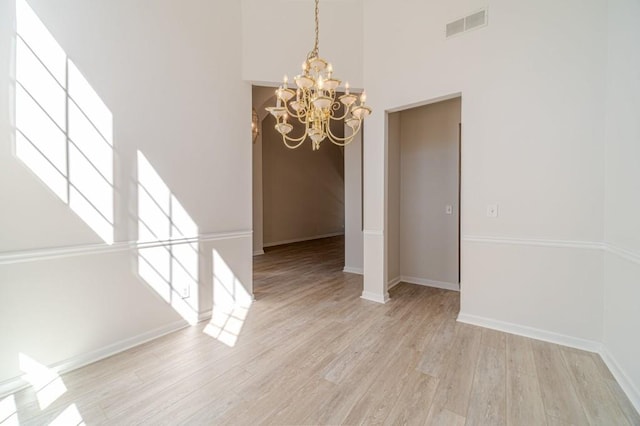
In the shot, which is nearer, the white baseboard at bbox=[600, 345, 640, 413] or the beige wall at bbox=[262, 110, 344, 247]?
the white baseboard at bbox=[600, 345, 640, 413]

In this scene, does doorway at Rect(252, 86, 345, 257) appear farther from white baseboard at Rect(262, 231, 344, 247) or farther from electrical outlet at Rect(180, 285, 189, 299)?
electrical outlet at Rect(180, 285, 189, 299)

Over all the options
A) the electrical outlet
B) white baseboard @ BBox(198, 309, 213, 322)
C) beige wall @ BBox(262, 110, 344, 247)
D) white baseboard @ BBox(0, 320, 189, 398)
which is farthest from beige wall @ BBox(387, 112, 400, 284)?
beige wall @ BBox(262, 110, 344, 247)

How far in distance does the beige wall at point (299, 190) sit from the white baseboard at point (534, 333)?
580cm

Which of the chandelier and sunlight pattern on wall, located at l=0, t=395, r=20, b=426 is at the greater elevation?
the chandelier

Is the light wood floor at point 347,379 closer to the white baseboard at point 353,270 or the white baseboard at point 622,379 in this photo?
the white baseboard at point 622,379

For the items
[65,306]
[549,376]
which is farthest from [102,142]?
[549,376]

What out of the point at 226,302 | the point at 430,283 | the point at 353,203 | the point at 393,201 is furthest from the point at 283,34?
the point at 430,283

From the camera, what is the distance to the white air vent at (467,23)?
2.77m

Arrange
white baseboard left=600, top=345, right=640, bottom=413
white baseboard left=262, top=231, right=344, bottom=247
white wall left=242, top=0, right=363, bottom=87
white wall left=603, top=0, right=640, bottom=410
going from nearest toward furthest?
white baseboard left=600, top=345, right=640, bottom=413 < white wall left=603, top=0, right=640, bottom=410 < white wall left=242, top=0, right=363, bottom=87 < white baseboard left=262, top=231, right=344, bottom=247

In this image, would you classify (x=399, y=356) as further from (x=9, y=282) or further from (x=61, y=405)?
(x=9, y=282)

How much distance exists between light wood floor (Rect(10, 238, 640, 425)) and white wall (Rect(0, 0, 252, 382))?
335mm

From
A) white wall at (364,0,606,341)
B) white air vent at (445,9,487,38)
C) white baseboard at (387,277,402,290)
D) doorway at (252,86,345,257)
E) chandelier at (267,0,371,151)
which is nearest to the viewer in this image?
chandelier at (267,0,371,151)

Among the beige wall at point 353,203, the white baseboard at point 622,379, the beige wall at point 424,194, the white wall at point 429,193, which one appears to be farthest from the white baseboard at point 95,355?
the white baseboard at point 622,379

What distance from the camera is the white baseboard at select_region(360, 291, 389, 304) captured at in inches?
139
